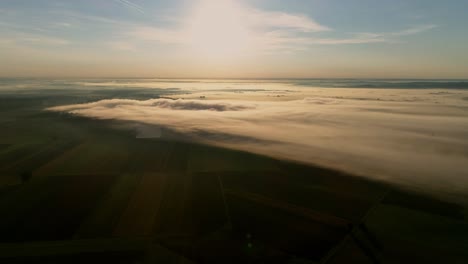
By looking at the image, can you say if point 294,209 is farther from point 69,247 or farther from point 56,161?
point 56,161

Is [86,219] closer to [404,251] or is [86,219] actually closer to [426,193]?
[404,251]

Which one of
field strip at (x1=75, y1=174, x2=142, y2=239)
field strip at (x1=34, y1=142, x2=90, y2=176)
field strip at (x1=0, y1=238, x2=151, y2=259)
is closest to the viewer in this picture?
field strip at (x1=0, y1=238, x2=151, y2=259)

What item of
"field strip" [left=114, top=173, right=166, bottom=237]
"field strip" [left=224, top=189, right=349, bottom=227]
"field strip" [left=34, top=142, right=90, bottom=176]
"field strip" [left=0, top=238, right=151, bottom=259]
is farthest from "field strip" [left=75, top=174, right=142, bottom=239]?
"field strip" [left=34, top=142, right=90, bottom=176]

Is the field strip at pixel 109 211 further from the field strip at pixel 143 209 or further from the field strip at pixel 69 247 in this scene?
the field strip at pixel 69 247

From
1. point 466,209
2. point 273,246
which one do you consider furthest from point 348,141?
point 273,246

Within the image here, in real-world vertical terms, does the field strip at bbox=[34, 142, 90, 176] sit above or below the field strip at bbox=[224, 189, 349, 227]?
below

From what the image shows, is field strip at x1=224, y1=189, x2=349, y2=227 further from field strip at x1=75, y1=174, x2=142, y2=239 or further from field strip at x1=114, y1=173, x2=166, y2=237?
field strip at x1=75, y1=174, x2=142, y2=239

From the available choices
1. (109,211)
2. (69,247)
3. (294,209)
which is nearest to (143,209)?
(109,211)

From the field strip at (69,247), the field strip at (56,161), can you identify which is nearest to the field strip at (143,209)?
the field strip at (69,247)
